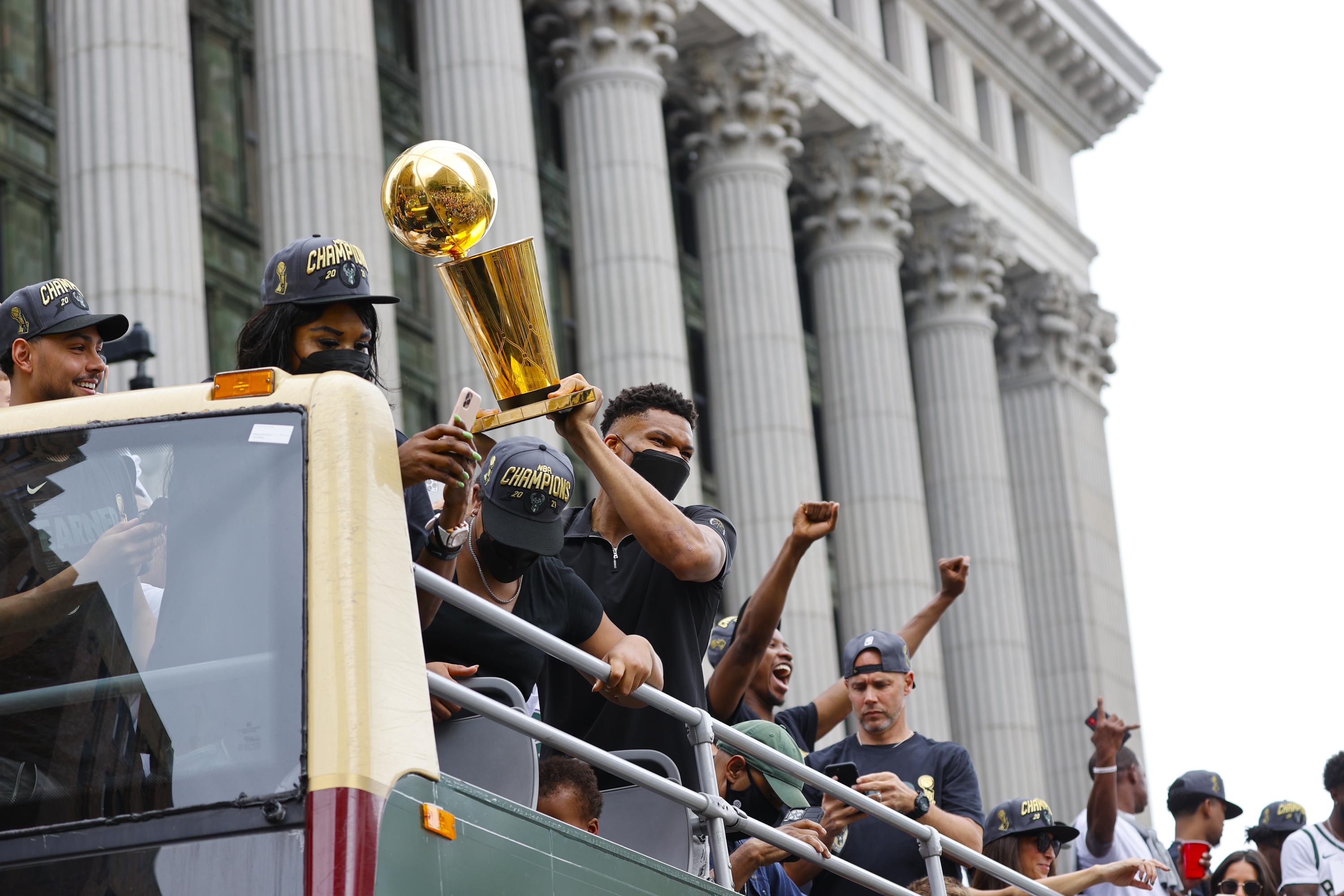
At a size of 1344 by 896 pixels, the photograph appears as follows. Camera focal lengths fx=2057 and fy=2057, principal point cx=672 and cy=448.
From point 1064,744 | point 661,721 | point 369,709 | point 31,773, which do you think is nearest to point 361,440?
point 369,709

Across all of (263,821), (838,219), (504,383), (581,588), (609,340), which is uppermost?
(838,219)

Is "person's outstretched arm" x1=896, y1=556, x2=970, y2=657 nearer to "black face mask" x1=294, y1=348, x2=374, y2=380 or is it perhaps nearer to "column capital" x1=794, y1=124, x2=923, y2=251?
"black face mask" x1=294, y1=348, x2=374, y2=380

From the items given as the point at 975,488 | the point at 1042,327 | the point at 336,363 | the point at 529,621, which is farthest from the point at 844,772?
the point at 1042,327

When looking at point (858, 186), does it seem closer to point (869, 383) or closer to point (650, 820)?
point (869, 383)

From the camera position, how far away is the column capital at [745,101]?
3008cm

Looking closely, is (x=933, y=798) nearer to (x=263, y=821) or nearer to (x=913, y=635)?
(x=913, y=635)

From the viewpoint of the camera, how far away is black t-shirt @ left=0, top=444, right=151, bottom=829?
4547 millimetres

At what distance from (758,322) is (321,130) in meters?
8.95

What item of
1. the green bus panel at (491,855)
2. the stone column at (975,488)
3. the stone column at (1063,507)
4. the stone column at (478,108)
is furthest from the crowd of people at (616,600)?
the stone column at (1063,507)

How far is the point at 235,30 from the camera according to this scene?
26.8 metres

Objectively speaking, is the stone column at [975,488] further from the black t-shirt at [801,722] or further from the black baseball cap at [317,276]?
the black baseball cap at [317,276]

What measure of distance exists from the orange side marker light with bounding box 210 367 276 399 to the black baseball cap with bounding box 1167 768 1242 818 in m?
7.99

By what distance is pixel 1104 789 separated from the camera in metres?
10.7

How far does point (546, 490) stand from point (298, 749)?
133 cm
